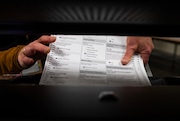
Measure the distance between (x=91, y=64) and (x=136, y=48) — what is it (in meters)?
0.14

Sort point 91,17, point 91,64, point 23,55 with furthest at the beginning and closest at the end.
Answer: point 23,55
point 91,64
point 91,17

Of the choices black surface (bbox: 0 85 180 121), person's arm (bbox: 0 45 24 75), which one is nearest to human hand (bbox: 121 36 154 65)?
black surface (bbox: 0 85 180 121)

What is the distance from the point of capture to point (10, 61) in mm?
950

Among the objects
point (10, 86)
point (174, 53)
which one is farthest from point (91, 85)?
point (174, 53)

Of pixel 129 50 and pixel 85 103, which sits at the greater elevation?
pixel 129 50

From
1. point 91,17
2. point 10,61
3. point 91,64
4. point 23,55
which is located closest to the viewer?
point 91,17

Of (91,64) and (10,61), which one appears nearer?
(91,64)

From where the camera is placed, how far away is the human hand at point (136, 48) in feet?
2.01

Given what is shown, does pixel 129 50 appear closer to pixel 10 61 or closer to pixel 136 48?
pixel 136 48

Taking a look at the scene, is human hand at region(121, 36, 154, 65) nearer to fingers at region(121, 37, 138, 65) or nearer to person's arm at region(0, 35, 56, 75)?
fingers at region(121, 37, 138, 65)

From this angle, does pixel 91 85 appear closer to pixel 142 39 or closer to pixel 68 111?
pixel 68 111

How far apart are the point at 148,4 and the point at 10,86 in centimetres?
29

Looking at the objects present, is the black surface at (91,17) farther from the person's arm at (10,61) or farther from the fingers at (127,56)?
the person's arm at (10,61)

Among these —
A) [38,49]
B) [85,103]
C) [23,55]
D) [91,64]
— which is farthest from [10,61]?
[85,103]
